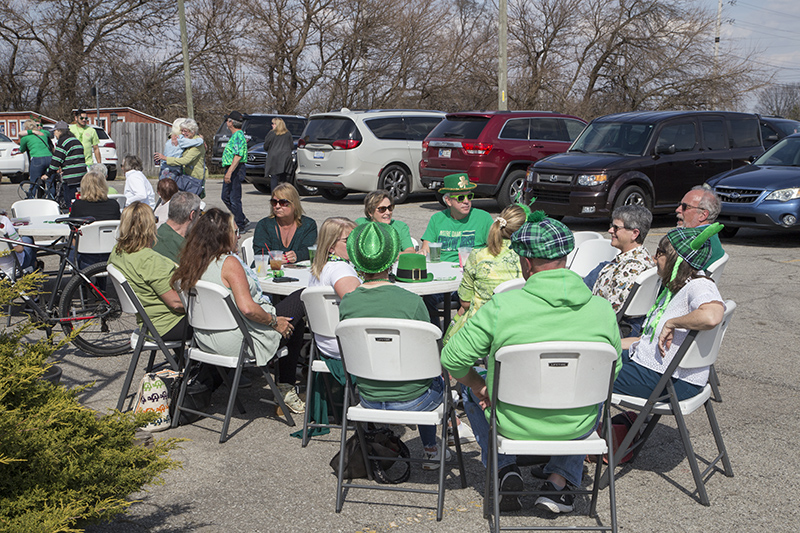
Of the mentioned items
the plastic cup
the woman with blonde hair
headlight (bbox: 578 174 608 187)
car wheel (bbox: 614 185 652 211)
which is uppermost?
the woman with blonde hair

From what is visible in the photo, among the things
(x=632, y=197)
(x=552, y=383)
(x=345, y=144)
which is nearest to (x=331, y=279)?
(x=552, y=383)

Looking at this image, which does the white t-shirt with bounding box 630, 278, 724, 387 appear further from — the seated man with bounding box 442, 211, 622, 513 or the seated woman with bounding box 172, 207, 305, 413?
the seated woman with bounding box 172, 207, 305, 413

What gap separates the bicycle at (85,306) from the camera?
6.54 m

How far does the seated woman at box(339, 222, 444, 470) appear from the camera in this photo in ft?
12.6

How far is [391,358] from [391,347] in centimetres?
6

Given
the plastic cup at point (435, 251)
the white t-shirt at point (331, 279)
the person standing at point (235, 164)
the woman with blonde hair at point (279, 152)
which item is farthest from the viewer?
the woman with blonde hair at point (279, 152)

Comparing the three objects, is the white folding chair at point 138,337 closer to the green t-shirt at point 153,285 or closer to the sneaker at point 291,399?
the green t-shirt at point 153,285

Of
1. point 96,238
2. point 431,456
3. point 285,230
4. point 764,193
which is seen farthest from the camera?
point 764,193

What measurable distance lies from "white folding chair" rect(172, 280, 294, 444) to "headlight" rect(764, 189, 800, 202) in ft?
29.4

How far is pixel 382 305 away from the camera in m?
3.95

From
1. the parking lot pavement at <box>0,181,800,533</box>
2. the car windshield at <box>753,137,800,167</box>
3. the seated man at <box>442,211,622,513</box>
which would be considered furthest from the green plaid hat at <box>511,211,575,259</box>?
the car windshield at <box>753,137,800,167</box>

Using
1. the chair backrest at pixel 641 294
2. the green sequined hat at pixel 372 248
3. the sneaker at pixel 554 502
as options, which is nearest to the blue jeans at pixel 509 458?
the sneaker at pixel 554 502

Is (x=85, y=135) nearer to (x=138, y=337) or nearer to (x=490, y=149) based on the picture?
(x=490, y=149)

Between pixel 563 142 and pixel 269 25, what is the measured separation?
20049 mm
